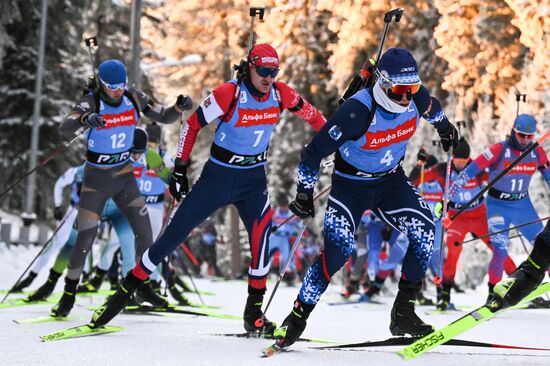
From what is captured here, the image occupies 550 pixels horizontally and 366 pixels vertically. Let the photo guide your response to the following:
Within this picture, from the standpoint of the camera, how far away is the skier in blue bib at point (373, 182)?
5855 millimetres

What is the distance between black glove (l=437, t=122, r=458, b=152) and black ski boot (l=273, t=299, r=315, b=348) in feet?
5.06

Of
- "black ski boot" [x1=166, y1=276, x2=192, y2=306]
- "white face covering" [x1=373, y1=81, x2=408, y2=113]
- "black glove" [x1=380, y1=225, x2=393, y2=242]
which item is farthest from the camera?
"black glove" [x1=380, y1=225, x2=393, y2=242]

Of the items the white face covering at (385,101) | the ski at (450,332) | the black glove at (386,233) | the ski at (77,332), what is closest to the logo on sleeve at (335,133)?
the white face covering at (385,101)

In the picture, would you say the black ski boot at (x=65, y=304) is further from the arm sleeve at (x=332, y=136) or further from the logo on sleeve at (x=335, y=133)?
the logo on sleeve at (x=335, y=133)

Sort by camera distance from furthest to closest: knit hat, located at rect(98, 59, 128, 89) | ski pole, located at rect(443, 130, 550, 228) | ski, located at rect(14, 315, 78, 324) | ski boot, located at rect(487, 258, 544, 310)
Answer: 1. knit hat, located at rect(98, 59, 128, 89)
2. ski, located at rect(14, 315, 78, 324)
3. ski pole, located at rect(443, 130, 550, 228)
4. ski boot, located at rect(487, 258, 544, 310)

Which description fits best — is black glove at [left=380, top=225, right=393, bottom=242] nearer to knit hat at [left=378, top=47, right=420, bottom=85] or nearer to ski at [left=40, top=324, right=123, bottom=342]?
ski at [left=40, top=324, right=123, bottom=342]

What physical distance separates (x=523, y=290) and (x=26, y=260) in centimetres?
1463

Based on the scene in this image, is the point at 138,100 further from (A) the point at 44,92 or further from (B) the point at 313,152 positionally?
(A) the point at 44,92

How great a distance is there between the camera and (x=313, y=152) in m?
5.83

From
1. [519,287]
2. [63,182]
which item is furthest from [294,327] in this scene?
[63,182]

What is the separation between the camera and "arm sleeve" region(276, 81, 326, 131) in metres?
6.96

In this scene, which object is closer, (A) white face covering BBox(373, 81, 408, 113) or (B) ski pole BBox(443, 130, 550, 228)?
(B) ski pole BBox(443, 130, 550, 228)

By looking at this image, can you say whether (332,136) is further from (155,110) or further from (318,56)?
(318,56)

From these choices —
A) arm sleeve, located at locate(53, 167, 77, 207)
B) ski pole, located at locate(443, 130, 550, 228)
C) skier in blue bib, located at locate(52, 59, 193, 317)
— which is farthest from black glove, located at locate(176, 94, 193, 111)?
arm sleeve, located at locate(53, 167, 77, 207)
